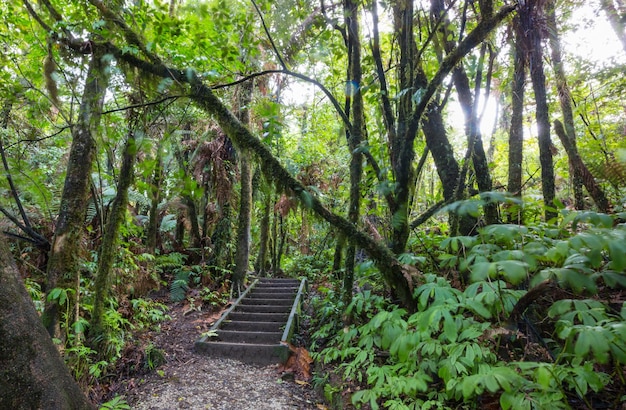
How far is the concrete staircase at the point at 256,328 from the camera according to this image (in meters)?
5.35

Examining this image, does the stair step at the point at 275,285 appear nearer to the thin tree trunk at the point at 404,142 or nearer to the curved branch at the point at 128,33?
the thin tree trunk at the point at 404,142

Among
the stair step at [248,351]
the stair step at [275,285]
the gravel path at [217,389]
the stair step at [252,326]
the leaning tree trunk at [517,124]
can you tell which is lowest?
the gravel path at [217,389]

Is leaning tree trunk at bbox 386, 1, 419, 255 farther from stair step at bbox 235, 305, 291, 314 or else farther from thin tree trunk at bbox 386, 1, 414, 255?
stair step at bbox 235, 305, 291, 314

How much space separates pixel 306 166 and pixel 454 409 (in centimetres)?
1068

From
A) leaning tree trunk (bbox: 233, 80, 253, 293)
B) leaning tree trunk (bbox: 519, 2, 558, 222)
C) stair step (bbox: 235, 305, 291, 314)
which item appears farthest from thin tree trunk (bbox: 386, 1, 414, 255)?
leaning tree trunk (bbox: 233, 80, 253, 293)

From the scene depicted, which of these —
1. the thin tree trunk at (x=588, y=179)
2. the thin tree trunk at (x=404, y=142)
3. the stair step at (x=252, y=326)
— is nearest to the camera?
the thin tree trunk at (x=404, y=142)

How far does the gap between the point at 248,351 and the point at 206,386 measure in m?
1.06

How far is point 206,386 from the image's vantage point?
4.41m

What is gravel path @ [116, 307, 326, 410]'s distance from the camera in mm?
3949

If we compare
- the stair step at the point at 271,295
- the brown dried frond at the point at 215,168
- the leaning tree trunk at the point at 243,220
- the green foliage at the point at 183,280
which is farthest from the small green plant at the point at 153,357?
the brown dried frond at the point at 215,168

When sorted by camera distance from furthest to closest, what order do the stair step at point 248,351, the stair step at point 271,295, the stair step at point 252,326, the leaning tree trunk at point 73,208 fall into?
the stair step at point 271,295
the stair step at point 252,326
the stair step at point 248,351
the leaning tree trunk at point 73,208

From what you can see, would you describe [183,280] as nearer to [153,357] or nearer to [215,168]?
[215,168]

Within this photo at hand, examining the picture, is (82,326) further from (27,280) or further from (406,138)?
(406,138)

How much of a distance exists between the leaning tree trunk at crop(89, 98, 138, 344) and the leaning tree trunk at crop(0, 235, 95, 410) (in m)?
3.05
